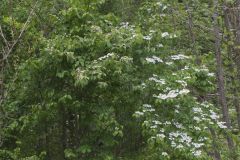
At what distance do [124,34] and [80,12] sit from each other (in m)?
0.80

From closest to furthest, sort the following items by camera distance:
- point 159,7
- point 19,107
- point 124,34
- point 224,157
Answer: point 124,34 → point 19,107 → point 159,7 → point 224,157

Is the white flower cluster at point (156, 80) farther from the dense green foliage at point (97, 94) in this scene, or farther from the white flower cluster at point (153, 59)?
the white flower cluster at point (153, 59)

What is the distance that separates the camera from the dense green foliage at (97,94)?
621 cm

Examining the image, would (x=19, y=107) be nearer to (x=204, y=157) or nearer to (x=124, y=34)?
(x=124, y=34)

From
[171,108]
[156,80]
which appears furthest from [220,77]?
[156,80]

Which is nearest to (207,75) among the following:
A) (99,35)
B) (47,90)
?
(99,35)

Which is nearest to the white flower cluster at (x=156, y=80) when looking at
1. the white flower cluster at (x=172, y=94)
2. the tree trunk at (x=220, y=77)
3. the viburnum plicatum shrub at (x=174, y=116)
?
the viburnum plicatum shrub at (x=174, y=116)

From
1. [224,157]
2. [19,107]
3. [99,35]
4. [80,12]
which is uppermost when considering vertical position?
[80,12]

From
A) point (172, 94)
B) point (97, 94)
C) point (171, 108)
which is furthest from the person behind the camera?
point (97, 94)

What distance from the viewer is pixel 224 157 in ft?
29.4

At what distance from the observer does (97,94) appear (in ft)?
22.2

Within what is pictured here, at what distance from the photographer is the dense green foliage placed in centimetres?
621

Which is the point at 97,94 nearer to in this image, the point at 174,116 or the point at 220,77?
the point at 174,116

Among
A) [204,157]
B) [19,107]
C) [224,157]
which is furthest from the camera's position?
[224,157]
